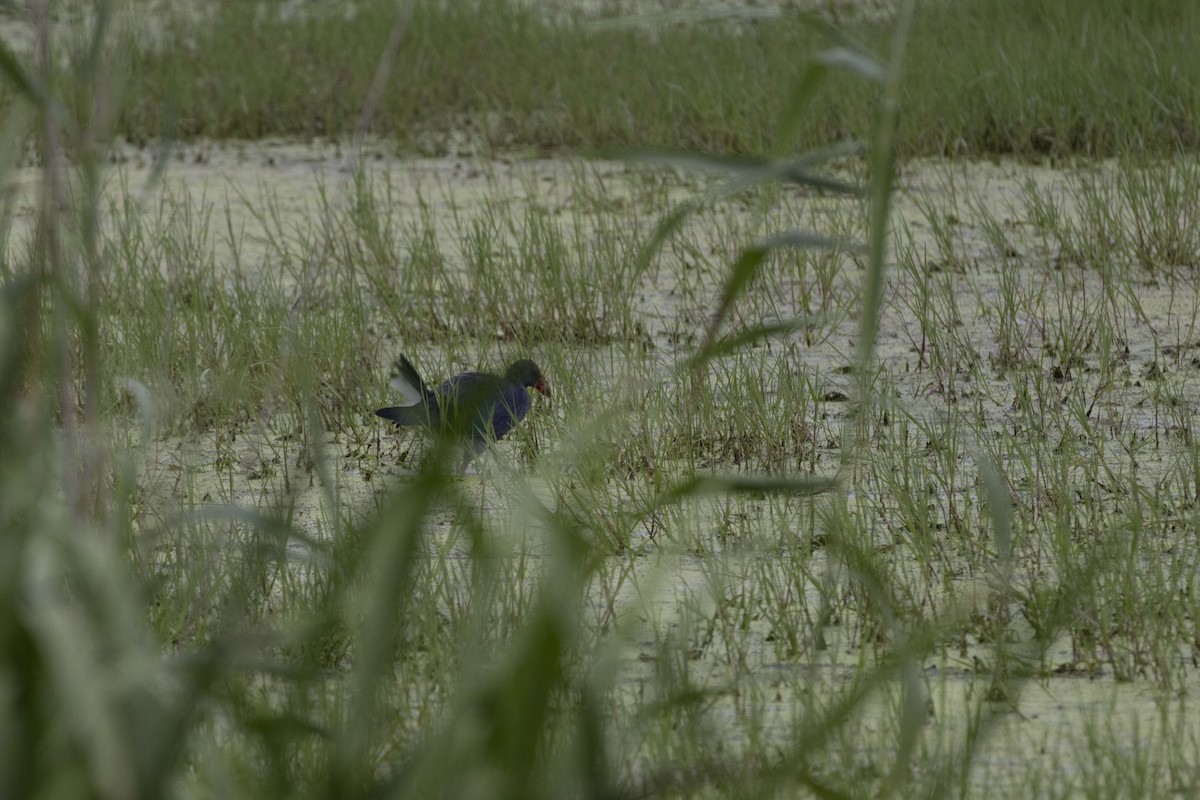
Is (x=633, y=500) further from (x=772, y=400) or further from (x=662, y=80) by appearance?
(x=662, y=80)

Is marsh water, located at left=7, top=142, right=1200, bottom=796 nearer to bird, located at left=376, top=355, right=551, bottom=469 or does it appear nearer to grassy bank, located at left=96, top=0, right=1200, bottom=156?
bird, located at left=376, top=355, right=551, bottom=469

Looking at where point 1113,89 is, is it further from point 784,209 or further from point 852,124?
point 784,209

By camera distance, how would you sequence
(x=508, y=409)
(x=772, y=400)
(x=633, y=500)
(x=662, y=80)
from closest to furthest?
(x=633, y=500) → (x=508, y=409) → (x=772, y=400) → (x=662, y=80)

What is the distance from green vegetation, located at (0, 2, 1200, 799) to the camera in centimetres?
149

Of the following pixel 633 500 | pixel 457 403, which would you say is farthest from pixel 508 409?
pixel 633 500

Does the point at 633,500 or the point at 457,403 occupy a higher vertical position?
the point at 457,403

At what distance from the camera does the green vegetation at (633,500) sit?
1493mm

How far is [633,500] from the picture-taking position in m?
3.04

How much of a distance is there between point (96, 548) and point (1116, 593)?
5.39 ft

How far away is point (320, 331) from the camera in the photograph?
4133 millimetres

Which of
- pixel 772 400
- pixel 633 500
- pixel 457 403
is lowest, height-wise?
pixel 633 500

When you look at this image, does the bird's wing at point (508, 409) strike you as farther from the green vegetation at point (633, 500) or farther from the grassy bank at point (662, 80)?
the grassy bank at point (662, 80)

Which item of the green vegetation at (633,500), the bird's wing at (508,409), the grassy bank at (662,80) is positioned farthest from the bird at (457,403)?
the grassy bank at (662,80)

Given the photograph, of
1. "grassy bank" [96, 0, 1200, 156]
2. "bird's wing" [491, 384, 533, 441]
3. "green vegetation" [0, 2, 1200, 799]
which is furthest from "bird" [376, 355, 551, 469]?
"grassy bank" [96, 0, 1200, 156]
